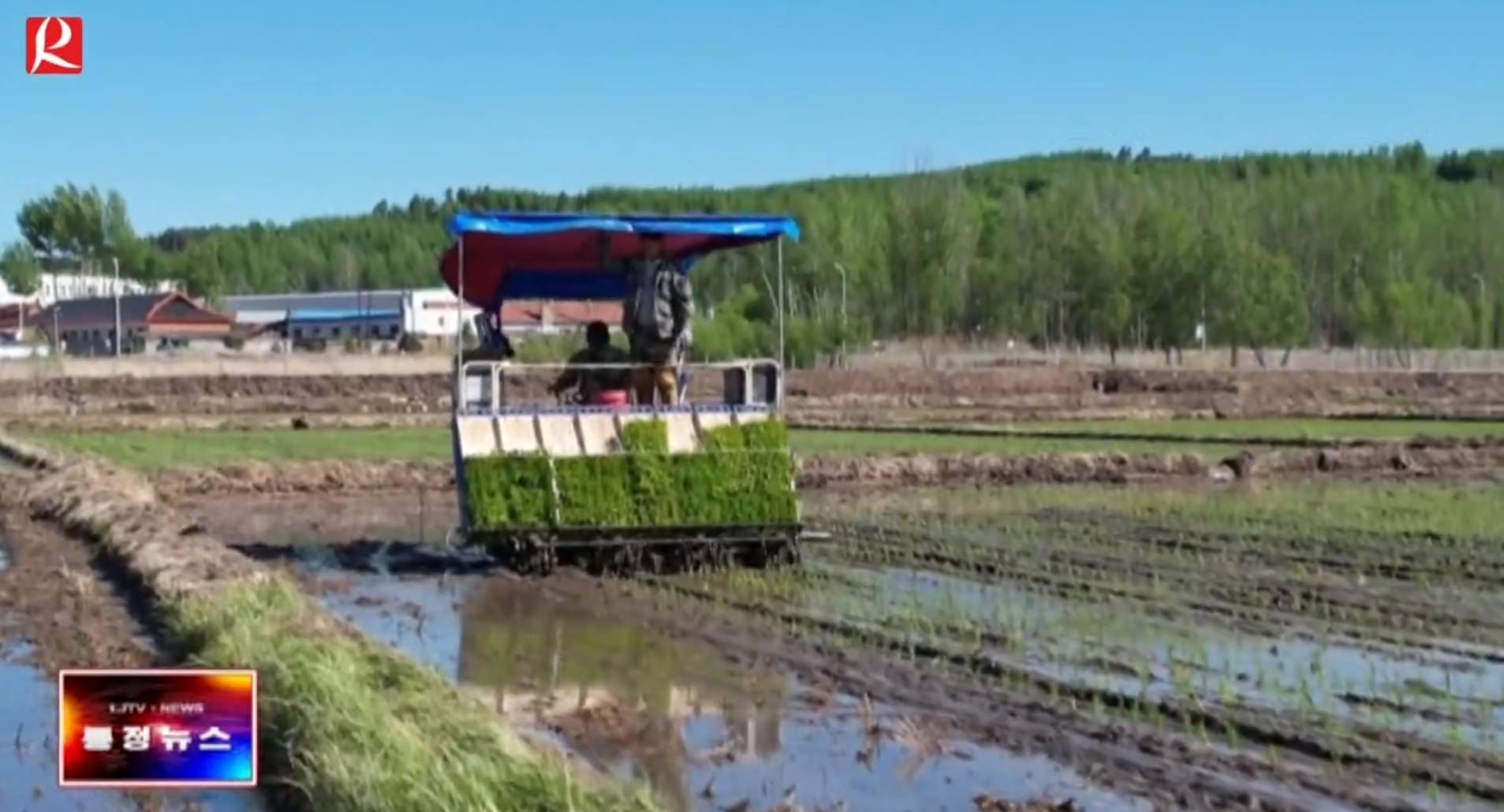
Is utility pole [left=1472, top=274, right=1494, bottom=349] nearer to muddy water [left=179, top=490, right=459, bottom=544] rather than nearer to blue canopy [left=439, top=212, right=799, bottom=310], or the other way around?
muddy water [left=179, top=490, right=459, bottom=544]

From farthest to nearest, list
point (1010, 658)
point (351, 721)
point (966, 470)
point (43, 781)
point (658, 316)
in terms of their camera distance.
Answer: point (966, 470), point (658, 316), point (1010, 658), point (43, 781), point (351, 721)

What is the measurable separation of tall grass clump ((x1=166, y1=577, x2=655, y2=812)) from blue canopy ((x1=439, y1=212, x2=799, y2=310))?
5.98 meters

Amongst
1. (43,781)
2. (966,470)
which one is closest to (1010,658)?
(43,781)

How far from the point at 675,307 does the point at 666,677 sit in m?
5.87

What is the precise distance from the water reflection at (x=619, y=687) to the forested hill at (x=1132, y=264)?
52507 millimetres

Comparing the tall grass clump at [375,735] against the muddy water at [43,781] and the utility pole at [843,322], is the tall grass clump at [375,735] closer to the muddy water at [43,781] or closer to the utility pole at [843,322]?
the muddy water at [43,781]

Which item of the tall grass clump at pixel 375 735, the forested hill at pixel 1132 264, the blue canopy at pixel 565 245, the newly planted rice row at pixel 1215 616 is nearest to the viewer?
the tall grass clump at pixel 375 735

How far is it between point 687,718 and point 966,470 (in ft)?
63.5

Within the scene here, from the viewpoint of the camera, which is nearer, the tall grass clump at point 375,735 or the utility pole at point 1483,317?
the tall grass clump at point 375,735

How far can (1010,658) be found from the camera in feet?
39.1

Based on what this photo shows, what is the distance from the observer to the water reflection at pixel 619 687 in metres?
9.47

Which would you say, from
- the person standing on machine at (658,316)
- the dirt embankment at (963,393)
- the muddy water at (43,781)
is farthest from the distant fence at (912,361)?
the muddy water at (43,781)

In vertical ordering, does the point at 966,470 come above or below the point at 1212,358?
below

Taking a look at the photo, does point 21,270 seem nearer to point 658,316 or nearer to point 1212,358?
point 1212,358
